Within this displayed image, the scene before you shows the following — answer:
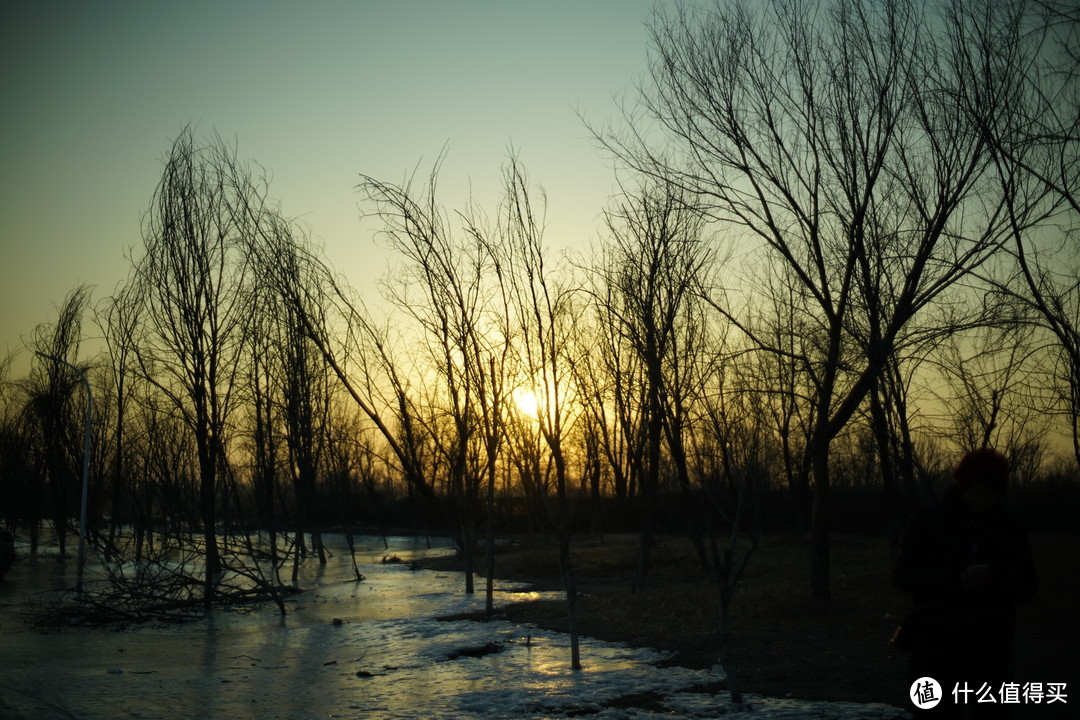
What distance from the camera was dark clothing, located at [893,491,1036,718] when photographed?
3.93 m

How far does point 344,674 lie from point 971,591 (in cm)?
902

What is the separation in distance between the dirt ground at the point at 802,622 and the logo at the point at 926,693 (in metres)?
1.72

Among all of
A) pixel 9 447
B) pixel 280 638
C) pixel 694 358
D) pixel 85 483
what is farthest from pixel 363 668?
pixel 9 447

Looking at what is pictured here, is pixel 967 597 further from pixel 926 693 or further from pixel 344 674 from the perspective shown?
pixel 344 674

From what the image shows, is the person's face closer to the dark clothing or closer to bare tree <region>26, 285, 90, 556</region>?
the dark clothing

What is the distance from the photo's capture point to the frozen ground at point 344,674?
845 cm

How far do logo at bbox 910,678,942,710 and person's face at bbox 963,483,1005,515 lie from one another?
2.72 ft

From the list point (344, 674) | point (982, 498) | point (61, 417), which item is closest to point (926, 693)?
point (982, 498)

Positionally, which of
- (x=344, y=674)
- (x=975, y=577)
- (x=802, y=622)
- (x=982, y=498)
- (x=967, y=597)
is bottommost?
(x=344, y=674)

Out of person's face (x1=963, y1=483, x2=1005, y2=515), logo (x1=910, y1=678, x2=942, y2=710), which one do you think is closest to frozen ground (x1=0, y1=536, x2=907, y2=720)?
logo (x1=910, y1=678, x2=942, y2=710)

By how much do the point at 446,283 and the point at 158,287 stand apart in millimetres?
7708

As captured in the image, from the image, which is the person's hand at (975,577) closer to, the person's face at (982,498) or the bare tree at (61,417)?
the person's face at (982,498)

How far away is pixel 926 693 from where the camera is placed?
156 inches

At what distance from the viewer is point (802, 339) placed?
13297 millimetres
